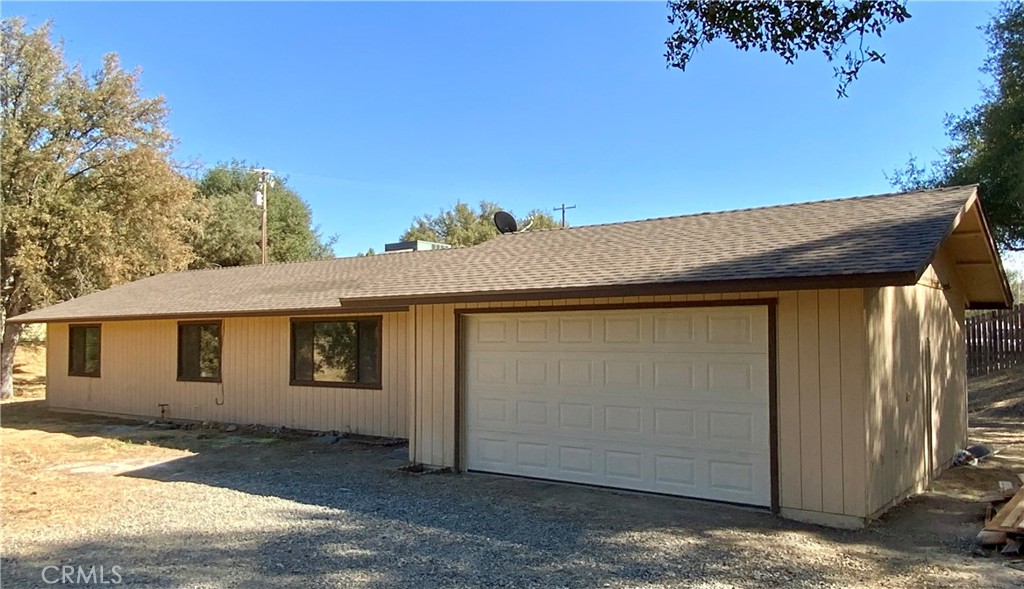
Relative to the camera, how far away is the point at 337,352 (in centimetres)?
1247

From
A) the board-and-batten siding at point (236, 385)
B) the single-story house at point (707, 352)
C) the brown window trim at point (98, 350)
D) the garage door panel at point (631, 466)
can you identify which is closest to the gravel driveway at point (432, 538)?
the garage door panel at point (631, 466)

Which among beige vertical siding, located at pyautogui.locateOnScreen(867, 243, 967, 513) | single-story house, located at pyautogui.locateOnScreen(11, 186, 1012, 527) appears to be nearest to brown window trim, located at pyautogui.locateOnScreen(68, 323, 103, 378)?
single-story house, located at pyautogui.locateOnScreen(11, 186, 1012, 527)

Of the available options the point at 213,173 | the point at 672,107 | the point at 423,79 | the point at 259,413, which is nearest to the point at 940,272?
the point at 672,107

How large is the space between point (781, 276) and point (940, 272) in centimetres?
415

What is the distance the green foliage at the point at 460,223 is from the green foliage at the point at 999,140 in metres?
29.4

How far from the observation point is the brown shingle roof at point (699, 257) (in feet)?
20.2

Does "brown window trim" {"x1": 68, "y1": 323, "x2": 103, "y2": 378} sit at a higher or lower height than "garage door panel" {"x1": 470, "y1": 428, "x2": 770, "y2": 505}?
higher

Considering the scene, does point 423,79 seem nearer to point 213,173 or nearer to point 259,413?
point 259,413

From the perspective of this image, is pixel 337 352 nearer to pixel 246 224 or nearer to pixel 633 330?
pixel 633 330

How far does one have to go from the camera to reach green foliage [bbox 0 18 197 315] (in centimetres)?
1931

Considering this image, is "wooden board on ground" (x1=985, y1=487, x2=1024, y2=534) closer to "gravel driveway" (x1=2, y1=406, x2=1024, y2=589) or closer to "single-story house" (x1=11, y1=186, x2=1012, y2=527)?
"gravel driveway" (x1=2, y1=406, x2=1024, y2=589)

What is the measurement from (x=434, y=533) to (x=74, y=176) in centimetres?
1970

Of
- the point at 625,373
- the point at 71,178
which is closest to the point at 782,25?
the point at 625,373

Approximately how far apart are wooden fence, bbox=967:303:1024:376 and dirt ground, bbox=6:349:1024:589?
8882mm
